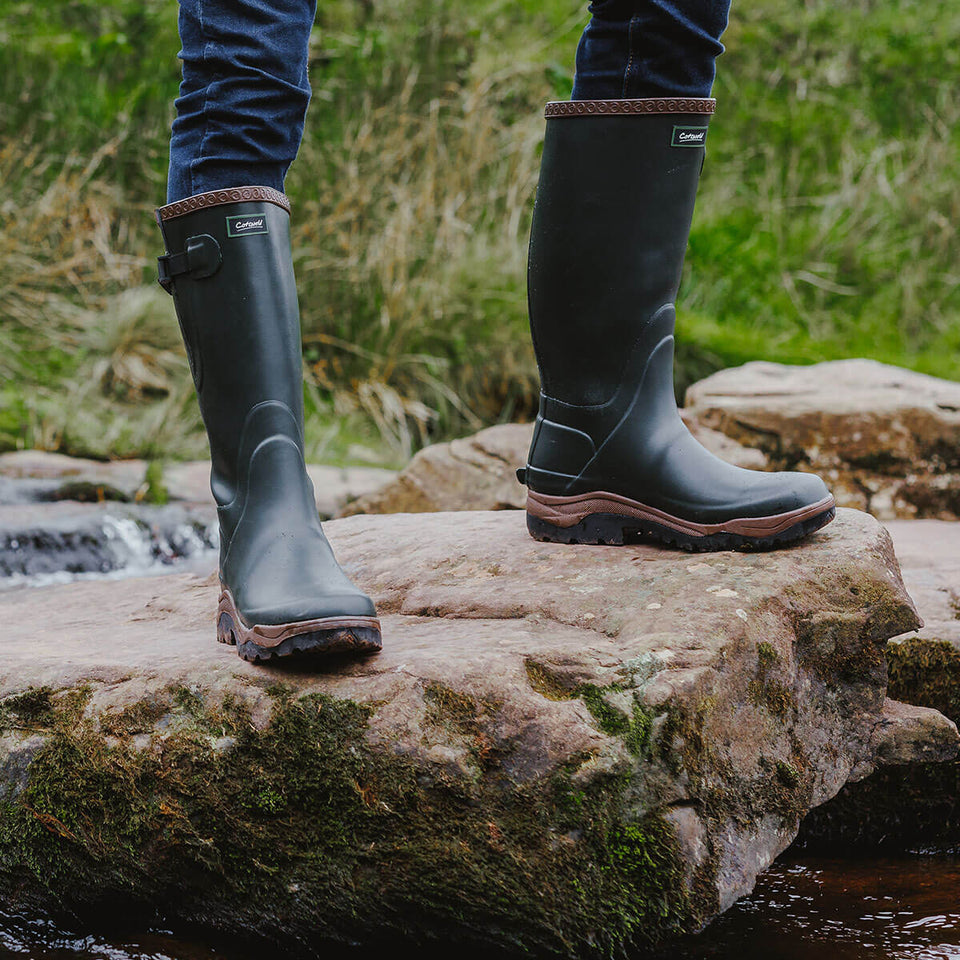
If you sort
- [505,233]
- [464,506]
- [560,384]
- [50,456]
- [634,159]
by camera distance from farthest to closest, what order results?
[505,233]
[50,456]
[464,506]
[560,384]
[634,159]

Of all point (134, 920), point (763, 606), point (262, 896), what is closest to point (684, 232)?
point (763, 606)

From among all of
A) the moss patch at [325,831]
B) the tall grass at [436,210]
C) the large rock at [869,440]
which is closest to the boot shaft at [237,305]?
the moss patch at [325,831]

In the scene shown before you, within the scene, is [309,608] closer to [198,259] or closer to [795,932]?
[198,259]

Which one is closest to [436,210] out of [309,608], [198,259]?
[198,259]

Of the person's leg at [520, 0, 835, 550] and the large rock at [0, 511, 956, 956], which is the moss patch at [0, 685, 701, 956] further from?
the person's leg at [520, 0, 835, 550]

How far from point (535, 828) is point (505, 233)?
207 inches

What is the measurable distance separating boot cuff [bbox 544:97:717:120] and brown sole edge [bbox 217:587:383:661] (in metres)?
0.80

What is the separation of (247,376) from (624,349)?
0.58m

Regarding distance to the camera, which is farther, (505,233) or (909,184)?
(909,184)

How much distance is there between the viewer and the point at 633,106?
5.20 ft

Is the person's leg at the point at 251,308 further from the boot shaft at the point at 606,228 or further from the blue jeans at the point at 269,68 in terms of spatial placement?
the boot shaft at the point at 606,228

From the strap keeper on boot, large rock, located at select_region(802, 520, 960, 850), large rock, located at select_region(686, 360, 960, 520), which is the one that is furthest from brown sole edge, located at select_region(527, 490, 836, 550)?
large rock, located at select_region(686, 360, 960, 520)

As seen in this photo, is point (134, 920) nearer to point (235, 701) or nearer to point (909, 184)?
point (235, 701)

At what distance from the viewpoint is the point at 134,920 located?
57.2 inches
